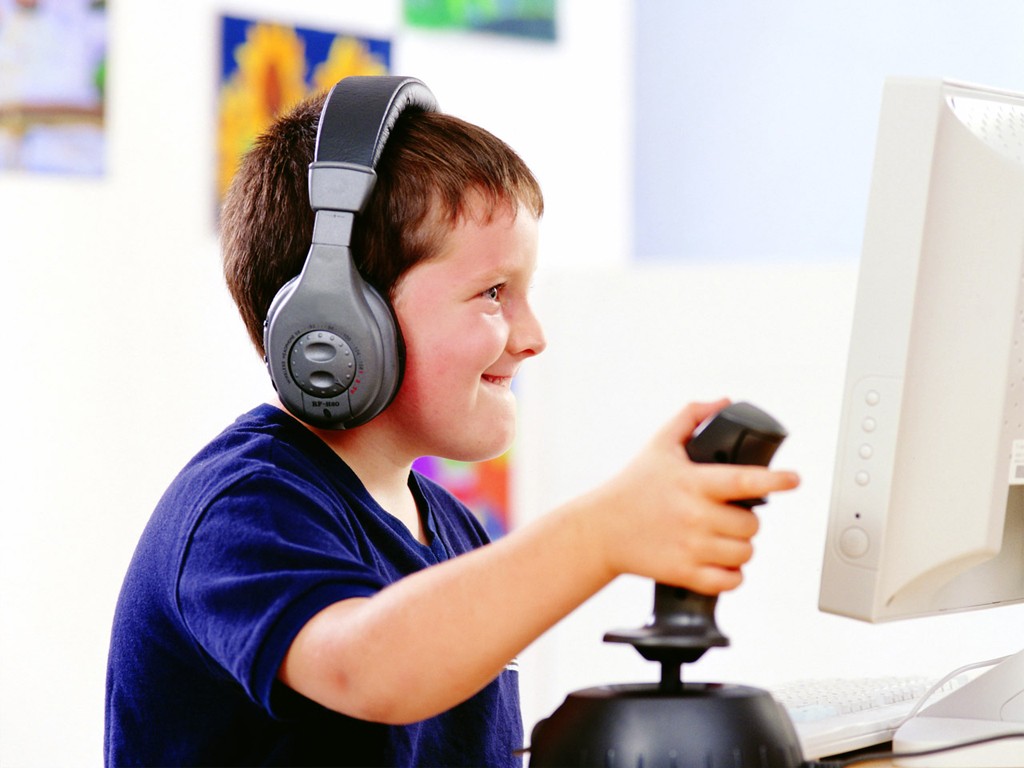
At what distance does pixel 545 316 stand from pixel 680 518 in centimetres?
131

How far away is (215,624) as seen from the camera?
2.21ft

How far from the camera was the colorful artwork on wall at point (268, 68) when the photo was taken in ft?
7.87

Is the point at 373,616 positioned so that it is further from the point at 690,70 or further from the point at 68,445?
the point at 690,70

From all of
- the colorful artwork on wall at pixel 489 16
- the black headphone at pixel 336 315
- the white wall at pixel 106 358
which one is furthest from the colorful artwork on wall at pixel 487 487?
the black headphone at pixel 336 315

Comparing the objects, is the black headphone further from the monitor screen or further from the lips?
the monitor screen

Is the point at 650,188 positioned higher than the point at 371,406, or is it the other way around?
the point at 650,188

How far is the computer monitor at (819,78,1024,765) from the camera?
0.69 m

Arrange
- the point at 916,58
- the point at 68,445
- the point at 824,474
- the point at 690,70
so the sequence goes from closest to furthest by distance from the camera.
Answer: the point at 824,474 < the point at 68,445 < the point at 916,58 < the point at 690,70

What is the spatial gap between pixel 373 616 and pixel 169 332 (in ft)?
5.98

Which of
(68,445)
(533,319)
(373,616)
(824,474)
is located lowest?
(68,445)

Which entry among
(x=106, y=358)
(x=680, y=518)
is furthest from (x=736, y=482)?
(x=106, y=358)

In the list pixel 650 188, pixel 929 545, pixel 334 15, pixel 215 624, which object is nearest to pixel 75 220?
pixel 334 15

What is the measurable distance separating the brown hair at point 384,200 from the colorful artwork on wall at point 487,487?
69.6 inches

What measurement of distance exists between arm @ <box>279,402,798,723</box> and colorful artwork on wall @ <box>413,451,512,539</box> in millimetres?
2058
